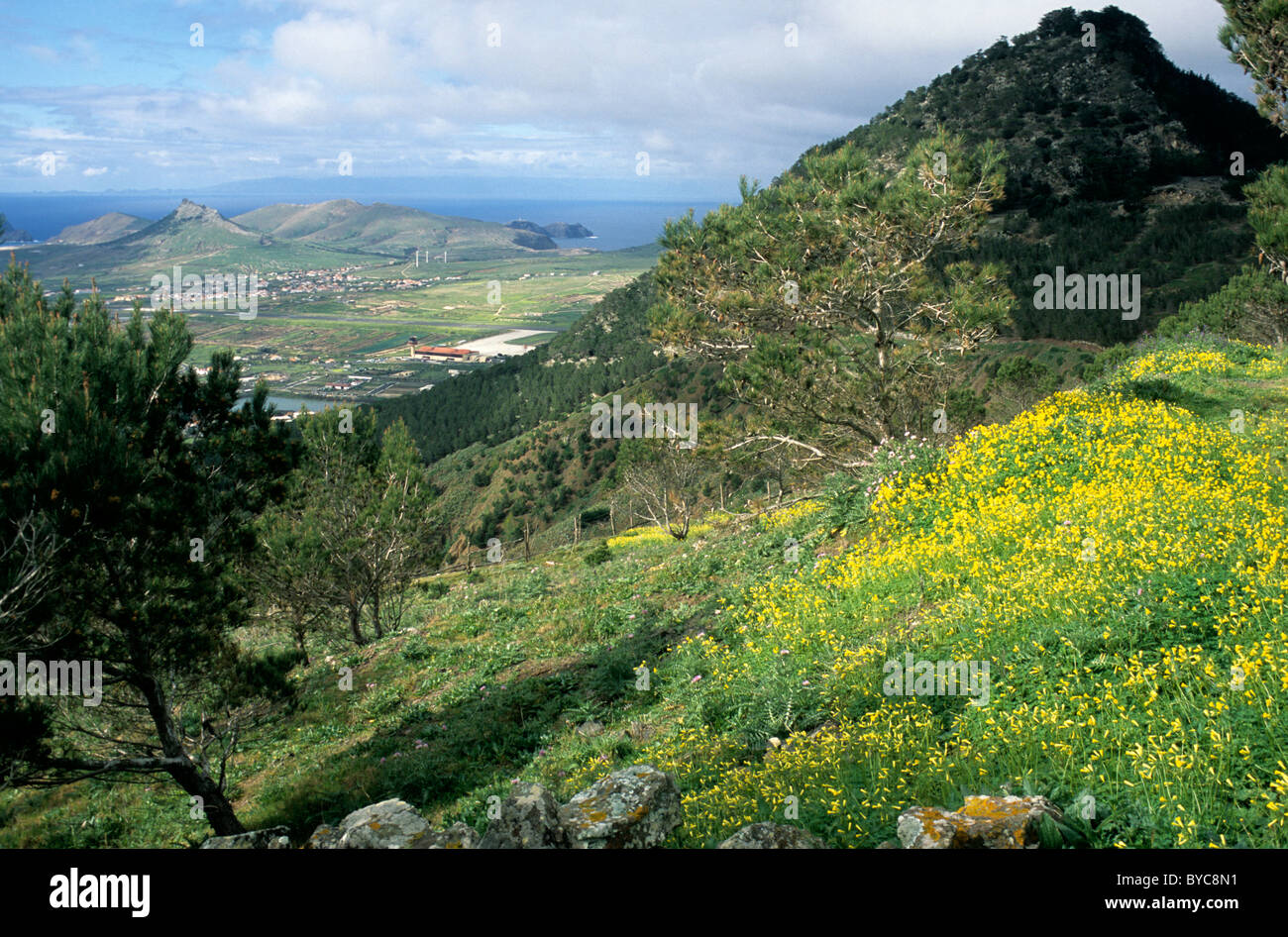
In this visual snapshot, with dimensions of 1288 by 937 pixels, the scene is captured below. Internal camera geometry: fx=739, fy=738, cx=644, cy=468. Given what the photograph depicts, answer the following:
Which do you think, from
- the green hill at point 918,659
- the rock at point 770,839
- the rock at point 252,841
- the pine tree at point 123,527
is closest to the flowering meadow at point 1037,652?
the green hill at point 918,659

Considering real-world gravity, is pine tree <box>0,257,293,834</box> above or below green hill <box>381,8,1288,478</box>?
below

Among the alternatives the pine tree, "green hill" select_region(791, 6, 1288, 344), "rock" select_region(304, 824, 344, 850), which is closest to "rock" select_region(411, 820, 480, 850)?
"rock" select_region(304, 824, 344, 850)

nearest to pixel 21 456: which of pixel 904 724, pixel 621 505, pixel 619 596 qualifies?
pixel 904 724

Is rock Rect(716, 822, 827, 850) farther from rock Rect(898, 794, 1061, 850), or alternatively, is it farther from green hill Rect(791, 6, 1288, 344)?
green hill Rect(791, 6, 1288, 344)

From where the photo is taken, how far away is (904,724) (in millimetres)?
6402

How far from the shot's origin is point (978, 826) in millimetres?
4281

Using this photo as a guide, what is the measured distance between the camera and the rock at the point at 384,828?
16.5 feet

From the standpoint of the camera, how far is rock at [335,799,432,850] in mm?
5027

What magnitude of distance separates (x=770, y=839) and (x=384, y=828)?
2.67 metres

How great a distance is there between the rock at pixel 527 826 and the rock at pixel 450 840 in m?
0.10

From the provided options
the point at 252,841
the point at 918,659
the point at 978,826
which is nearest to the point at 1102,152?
the point at 918,659

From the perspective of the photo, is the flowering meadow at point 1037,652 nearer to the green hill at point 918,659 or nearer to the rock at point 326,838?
the green hill at point 918,659

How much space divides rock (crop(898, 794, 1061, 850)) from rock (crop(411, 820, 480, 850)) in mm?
2835

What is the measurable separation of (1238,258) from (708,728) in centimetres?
10554
